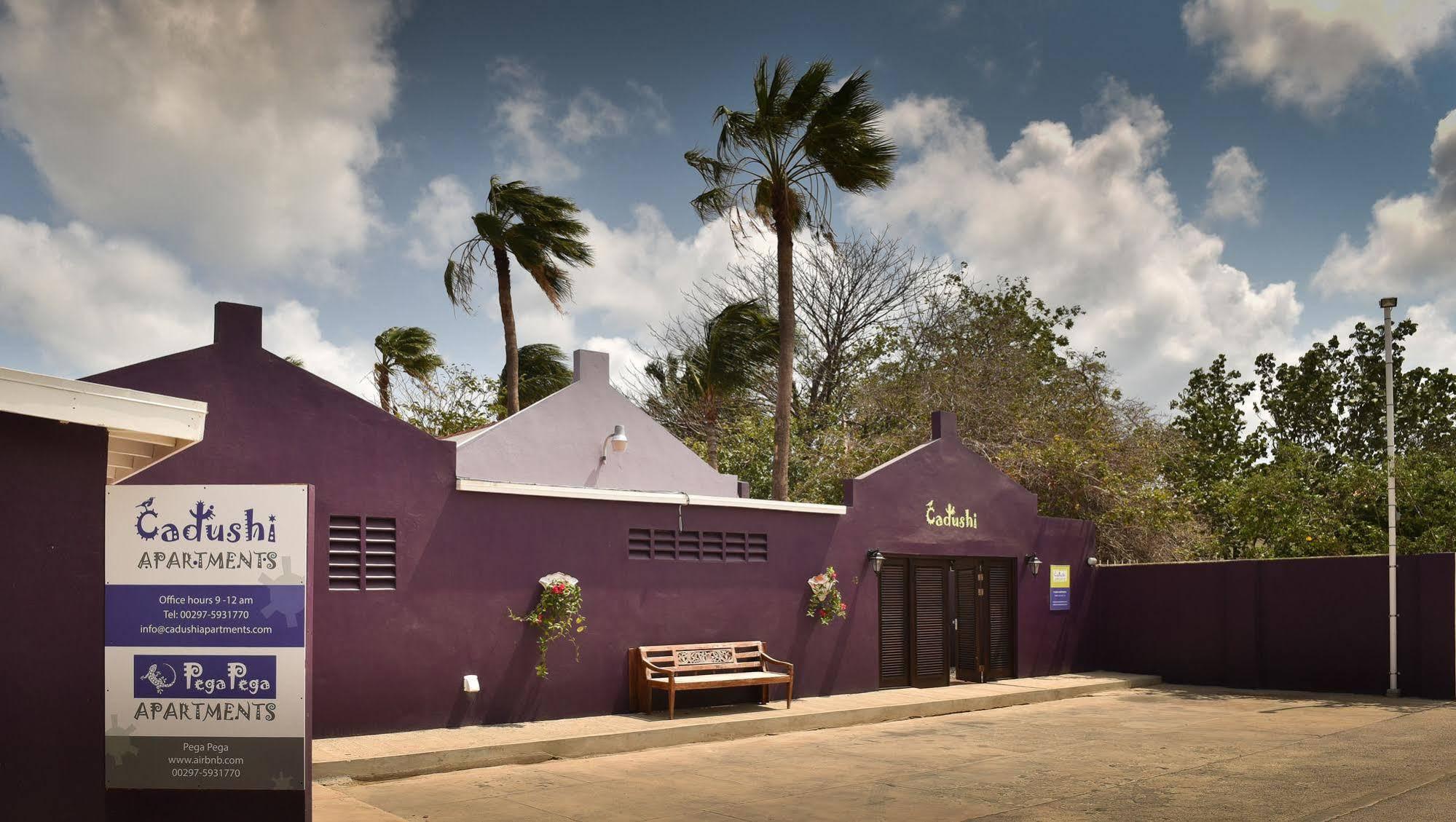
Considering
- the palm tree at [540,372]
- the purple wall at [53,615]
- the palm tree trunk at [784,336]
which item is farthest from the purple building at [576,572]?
the palm tree at [540,372]

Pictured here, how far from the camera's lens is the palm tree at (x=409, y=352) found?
2589 cm

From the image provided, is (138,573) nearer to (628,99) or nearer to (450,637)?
(450,637)

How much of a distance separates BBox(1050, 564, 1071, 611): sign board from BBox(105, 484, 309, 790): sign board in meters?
13.9

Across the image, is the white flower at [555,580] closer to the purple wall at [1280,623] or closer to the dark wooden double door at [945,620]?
the dark wooden double door at [945,620]

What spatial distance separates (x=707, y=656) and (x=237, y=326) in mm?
6212

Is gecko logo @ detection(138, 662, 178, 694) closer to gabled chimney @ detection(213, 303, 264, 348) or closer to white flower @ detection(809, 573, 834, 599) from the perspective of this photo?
gabled chimney @ detection(213, 303, 264, 348)

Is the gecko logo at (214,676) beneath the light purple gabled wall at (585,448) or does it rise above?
beneath

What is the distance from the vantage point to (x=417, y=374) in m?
26.3

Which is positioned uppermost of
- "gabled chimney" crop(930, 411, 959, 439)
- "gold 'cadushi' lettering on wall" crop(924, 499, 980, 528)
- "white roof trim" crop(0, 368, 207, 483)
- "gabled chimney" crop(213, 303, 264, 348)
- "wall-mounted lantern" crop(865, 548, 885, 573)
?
"gabled chimney" crop(213, 303, 264, 348)

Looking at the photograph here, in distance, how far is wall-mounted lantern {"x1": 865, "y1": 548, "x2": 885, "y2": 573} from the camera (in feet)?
49.5

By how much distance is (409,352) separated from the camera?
26.0 meters

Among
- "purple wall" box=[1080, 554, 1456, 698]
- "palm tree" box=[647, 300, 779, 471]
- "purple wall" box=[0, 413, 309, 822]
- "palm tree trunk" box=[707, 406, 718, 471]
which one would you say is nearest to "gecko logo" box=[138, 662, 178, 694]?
"purple wall" box=[0, 413, 309, 822]

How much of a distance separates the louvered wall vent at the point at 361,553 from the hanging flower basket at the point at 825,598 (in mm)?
5603

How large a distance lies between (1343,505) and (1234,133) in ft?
23.0
